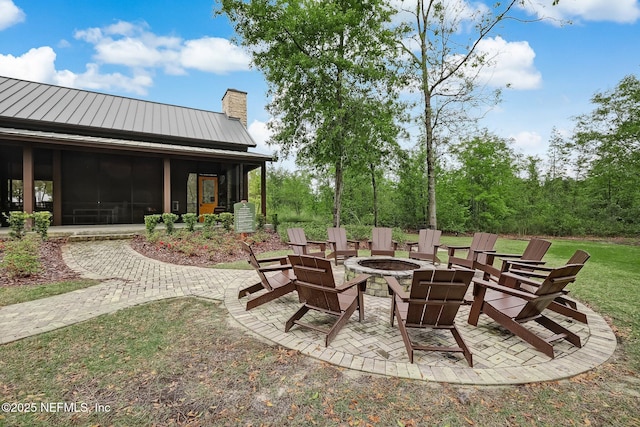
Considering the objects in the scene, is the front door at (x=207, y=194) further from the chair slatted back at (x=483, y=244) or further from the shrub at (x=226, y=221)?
the chair slatted back at (x=483, y=244)

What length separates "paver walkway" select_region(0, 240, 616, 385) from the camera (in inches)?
101

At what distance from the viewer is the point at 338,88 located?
10320mm

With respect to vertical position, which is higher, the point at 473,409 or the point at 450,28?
the point at 450,28

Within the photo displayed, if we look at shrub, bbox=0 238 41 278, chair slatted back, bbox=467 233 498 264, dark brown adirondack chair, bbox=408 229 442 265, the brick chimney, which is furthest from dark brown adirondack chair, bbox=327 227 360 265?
the brick chimney

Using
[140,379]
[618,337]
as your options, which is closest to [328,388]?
[140,379]

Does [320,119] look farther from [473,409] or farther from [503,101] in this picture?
[473,409]

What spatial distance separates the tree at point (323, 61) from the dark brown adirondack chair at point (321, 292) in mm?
7278

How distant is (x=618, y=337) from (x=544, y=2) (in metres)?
9.88

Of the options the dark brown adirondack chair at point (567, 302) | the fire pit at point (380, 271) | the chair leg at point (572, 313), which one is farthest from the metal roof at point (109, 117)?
the chair leg at point (572, 313)

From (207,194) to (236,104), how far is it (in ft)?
19.3

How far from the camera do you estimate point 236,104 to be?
54.8ft

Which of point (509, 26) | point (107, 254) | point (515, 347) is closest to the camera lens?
point (515, 347)

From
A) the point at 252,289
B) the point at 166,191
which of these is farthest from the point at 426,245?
the point at 166,191

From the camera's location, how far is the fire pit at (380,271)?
4590 mm
